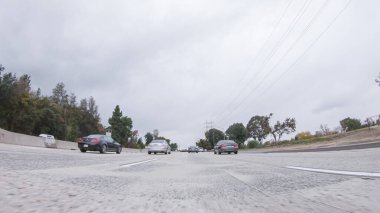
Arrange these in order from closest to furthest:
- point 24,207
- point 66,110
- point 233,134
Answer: point 24,207 → point 66,110 → point 233,134

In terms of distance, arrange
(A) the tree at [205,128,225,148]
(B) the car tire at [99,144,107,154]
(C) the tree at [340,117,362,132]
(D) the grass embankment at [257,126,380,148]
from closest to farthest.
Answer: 1. (B) the car tire at [99,144,107,154]
2. (D) the grass embankment at [257,126,380,148]
3. (C) the tree at [340,117,362,132]
4. (A) the tree at [205,128,225,148]

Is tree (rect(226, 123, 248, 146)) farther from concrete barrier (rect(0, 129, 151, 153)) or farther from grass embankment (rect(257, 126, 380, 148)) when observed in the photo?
concrete barrier (rect(0, 129, 151, 153))

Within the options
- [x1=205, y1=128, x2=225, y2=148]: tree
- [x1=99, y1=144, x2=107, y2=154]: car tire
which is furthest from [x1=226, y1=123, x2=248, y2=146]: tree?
[x1=99, y1=144, x2=107, y2=154]: car tire

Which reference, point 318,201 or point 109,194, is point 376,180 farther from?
point 109,194

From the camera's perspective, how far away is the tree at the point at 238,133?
14625cm

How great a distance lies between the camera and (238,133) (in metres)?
147

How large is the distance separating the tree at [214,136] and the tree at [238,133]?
3420cm

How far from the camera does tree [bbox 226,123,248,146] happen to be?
146250 mm

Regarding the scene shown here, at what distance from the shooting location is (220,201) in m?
2.87

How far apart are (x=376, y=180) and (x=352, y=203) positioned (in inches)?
55.5

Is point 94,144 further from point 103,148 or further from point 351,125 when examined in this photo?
point 351,125

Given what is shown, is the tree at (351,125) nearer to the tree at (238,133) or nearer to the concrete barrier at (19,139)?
the tree at (238,133)

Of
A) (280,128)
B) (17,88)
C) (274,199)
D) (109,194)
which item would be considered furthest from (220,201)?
(280,128)

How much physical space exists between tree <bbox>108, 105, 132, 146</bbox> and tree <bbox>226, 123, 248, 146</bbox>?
139 ft
